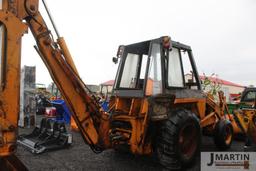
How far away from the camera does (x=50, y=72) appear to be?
4.11 meters

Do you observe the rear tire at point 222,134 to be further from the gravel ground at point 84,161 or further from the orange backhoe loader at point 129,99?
the gravel ground at point 84,161

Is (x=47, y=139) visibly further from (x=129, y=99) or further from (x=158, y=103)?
(x=158, y=103)

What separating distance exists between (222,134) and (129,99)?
2.59 meters

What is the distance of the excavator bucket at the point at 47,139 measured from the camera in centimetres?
665

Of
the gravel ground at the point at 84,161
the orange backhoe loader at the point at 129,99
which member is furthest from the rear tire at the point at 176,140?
the gravel ground at the point at 84,161

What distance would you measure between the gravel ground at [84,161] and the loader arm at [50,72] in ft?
3.26

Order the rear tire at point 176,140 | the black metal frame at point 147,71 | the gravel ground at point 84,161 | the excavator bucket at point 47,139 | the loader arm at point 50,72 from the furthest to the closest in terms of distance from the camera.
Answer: the excavator bucket at point 47,139, the gravel ground at point 84,161, the black metal frame at point 147,71, the rear tire at point 176,140, the loader arm at point 50,72

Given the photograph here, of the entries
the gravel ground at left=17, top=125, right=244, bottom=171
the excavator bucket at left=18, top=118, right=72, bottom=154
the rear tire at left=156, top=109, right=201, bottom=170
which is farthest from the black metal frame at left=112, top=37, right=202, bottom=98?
the excavator bucket at left=18, top=118, right=72, bottom=154

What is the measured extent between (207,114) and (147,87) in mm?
2312

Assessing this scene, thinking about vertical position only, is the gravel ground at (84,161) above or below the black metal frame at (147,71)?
below

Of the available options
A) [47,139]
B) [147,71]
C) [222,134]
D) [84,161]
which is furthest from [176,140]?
[47,139]

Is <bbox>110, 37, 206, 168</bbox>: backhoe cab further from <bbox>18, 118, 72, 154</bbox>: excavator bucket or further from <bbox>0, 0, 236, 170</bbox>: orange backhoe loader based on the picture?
<bbox>18, 118, 72, 154</bbox>: excavator bucket

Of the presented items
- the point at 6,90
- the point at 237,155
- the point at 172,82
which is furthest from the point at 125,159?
the point at 6,90

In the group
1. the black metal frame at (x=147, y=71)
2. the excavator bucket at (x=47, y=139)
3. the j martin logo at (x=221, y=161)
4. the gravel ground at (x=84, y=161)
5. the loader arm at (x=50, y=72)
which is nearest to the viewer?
the loader arm at (x=50, y=72)
